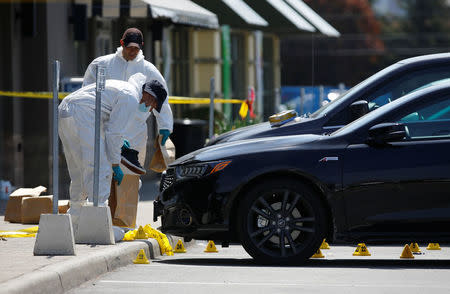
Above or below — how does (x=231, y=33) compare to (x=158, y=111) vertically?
above

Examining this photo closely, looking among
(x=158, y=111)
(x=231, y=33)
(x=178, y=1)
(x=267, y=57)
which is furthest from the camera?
(x=267, y=57)

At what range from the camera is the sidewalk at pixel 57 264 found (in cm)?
827

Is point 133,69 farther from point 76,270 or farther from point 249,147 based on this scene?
point 76,270

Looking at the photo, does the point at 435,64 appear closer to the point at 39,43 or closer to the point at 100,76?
the point at 100,76

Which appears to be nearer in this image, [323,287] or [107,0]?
[323,287]

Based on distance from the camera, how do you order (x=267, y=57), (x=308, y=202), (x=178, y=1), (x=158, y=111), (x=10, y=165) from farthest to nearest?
(x=267, y=57) < (x=178, y=1) < (x=10, y=165) < (x=158, y=111) < (x=308, y=202)

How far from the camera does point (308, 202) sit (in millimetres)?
10359

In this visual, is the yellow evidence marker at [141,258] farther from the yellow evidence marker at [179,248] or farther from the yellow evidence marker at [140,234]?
the yellow evidence marker at [179,248]

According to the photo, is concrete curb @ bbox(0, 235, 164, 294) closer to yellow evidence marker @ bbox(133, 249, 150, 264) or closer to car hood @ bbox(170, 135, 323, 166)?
yellow evidence marker @ bbox(133, 249, 150, 264)

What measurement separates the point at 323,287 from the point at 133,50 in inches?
167

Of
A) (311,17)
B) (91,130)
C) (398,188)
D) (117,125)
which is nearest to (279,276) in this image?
(398,188)

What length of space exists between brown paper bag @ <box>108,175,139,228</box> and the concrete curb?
886 millimetres

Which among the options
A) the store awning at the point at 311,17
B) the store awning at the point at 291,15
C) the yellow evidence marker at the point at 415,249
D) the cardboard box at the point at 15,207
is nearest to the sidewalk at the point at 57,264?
the cardboard box at the point at 15,207

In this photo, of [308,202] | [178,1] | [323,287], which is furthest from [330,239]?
[178,1]
